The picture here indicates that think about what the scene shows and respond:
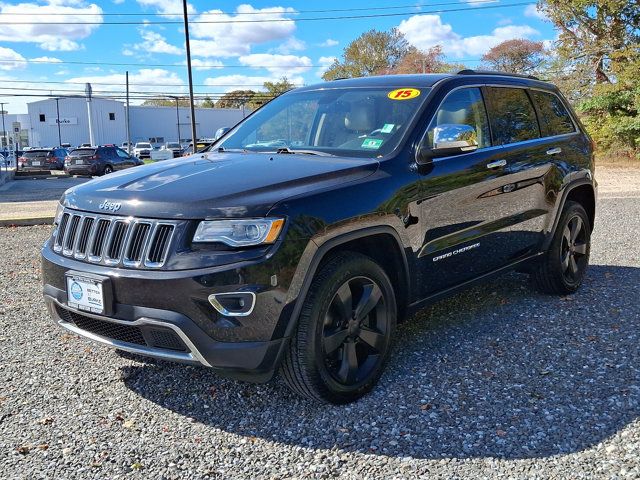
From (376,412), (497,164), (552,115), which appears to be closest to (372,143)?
(497,164)

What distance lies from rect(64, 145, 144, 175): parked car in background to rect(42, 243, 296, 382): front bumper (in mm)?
26399

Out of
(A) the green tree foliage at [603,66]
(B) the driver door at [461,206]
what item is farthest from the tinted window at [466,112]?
(A) the green tree foliage at [603,66]

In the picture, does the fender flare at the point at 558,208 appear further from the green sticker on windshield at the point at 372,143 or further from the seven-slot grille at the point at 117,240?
the seven-slot grille at the point at 117,240

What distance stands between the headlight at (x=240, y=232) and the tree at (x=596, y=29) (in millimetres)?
23160

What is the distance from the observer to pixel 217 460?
2930 mm

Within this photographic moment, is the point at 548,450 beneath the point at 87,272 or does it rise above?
beneath

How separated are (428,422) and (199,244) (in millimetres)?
1490

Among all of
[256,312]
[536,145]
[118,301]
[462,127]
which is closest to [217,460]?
[256,312]

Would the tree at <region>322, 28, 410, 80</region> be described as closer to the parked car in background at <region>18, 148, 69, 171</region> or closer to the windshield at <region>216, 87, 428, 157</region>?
the parked car in background at <region>18, 148, 69, 171</region>

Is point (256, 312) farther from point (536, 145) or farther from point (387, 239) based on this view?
point (536, 145)

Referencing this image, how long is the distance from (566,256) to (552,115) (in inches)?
48.9

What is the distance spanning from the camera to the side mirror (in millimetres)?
3840

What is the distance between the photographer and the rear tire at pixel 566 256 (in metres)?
5.32

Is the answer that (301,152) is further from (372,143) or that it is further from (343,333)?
(343,333)
